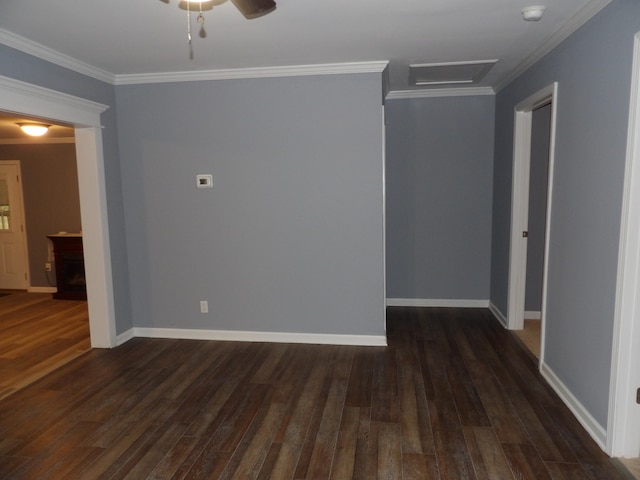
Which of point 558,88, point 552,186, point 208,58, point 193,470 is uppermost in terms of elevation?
point 208,58

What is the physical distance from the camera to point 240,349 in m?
4.08

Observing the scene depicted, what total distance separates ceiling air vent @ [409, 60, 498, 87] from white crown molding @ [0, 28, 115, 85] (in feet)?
9.09

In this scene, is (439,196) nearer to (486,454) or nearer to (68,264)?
(486,454)

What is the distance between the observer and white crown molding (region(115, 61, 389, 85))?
3789 mm

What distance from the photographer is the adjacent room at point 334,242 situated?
2.45 m

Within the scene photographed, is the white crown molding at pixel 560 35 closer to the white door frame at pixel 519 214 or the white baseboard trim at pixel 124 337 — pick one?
the white door frame at pixel 519 214

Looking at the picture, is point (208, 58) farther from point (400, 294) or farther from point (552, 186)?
point (400, 294)

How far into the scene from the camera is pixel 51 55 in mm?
3336

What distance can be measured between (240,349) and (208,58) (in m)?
2.56

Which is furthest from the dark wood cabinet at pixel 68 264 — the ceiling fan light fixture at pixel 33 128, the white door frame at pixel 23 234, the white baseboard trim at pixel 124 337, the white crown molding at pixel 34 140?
the white baseboard trim at pixel 124 337

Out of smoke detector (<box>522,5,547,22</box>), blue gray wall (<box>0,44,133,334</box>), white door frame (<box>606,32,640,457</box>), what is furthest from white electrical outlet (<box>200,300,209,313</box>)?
smoke detector (<box>522,5,547,22</box>)

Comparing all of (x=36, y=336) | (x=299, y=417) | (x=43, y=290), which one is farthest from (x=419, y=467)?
(x=43, y=290)

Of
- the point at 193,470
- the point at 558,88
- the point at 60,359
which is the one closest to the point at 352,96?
the point at 558,88

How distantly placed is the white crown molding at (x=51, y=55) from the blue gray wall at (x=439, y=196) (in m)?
3.00
